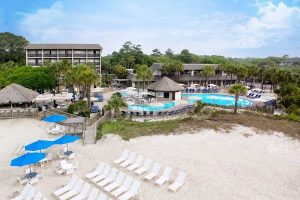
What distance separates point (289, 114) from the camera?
3133 cm

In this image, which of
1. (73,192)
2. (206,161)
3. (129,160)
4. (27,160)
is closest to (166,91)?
(206,161)

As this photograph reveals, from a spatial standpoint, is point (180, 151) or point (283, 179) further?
point (180, 151)

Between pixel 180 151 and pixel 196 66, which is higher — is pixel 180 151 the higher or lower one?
the lower one

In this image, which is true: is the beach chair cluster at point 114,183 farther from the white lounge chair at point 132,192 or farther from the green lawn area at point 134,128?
the green lawn area at point 134,128

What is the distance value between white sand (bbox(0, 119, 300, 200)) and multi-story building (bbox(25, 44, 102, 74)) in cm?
3915

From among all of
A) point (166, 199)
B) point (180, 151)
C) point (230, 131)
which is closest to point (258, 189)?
point (166, 199)

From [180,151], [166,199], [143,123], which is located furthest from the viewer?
[143,123]

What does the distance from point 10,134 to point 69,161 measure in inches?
390

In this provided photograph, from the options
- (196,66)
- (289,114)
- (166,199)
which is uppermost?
(196,66)

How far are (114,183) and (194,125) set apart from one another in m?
13.6

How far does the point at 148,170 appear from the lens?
1644 centimetres

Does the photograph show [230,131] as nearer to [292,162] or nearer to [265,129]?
[265,129]

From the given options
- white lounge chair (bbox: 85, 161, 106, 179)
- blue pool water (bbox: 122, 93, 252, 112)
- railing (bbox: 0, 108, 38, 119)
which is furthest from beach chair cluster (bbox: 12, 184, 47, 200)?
blue pool water (bbox: 122, 93, 252, 112)

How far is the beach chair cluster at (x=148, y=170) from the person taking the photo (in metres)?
14.6
